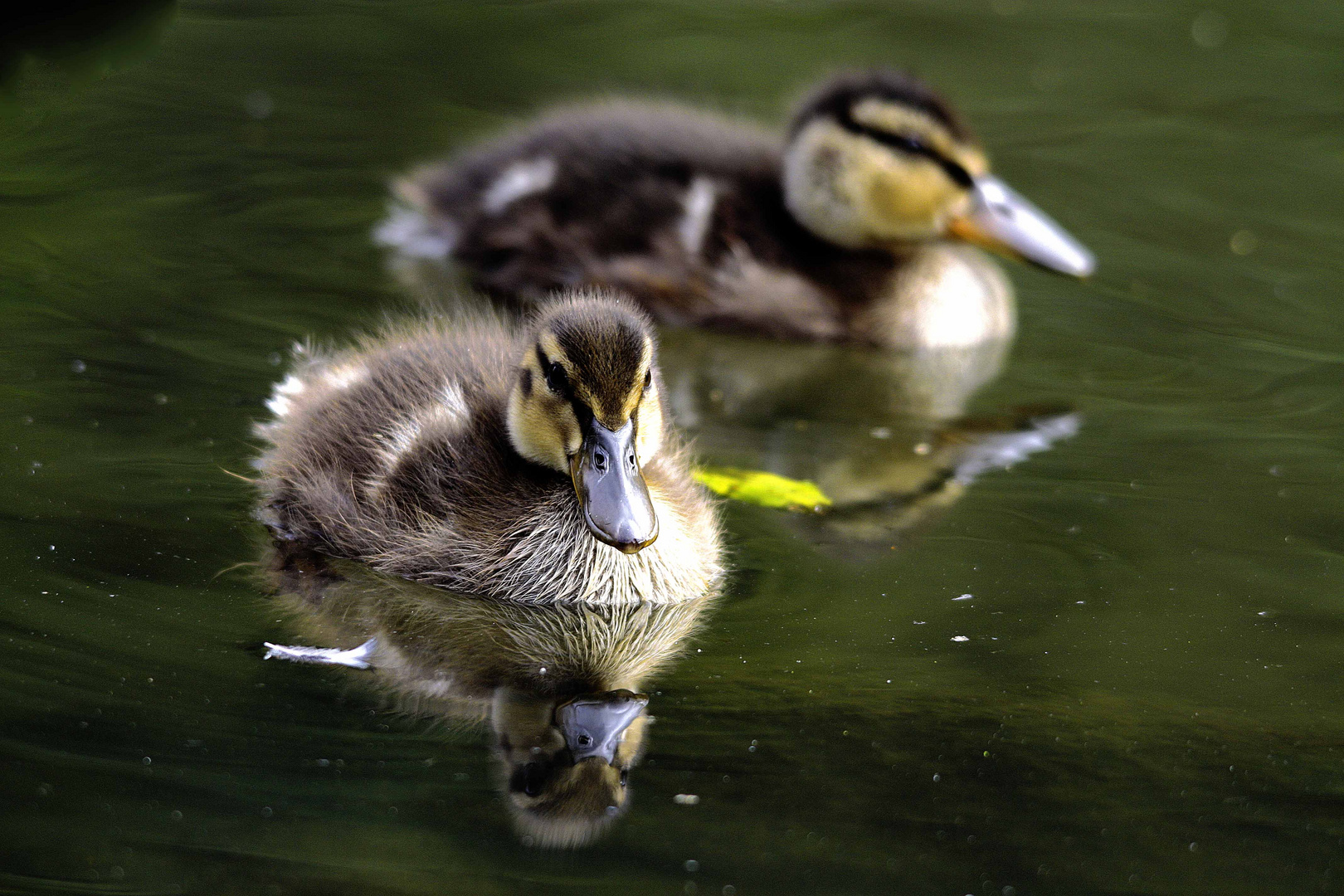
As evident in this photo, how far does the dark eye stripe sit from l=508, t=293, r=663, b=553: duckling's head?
2505 mm

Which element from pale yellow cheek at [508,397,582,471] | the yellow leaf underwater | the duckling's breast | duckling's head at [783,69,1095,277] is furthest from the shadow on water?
pale yellow cheek at [508,397,582,471]

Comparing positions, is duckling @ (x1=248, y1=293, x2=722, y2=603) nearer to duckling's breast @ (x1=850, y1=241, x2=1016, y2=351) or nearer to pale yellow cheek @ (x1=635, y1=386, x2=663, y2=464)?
pale yellow cheek @ (x1=635, y1=386, x2=663, y2=464)

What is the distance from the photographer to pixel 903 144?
6340 mm

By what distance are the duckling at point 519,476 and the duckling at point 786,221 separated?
6.09ft

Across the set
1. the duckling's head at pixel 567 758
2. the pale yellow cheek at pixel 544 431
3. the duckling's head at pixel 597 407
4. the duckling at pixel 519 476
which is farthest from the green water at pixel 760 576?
the pale yellow cheek at pixel 544 431

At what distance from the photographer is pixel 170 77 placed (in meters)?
8.09

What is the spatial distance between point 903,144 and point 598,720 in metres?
3.45

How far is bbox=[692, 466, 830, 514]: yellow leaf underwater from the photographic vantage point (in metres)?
4.70

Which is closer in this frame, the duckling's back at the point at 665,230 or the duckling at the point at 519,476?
the duckling at the point at 519,476

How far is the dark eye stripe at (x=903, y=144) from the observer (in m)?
6.31

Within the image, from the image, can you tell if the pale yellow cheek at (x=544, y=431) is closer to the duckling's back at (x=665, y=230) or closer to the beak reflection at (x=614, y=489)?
the beak reflection at (x=614, y=489)

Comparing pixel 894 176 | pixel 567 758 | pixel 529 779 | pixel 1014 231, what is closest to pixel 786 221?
pixel 894 176

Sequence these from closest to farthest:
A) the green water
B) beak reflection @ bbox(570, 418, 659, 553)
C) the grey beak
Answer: the green water, the grey beak, beak reflection @ bbox(570, 418, 659, 553)

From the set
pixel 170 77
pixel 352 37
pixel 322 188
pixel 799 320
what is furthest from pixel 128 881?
pixel 352 37
